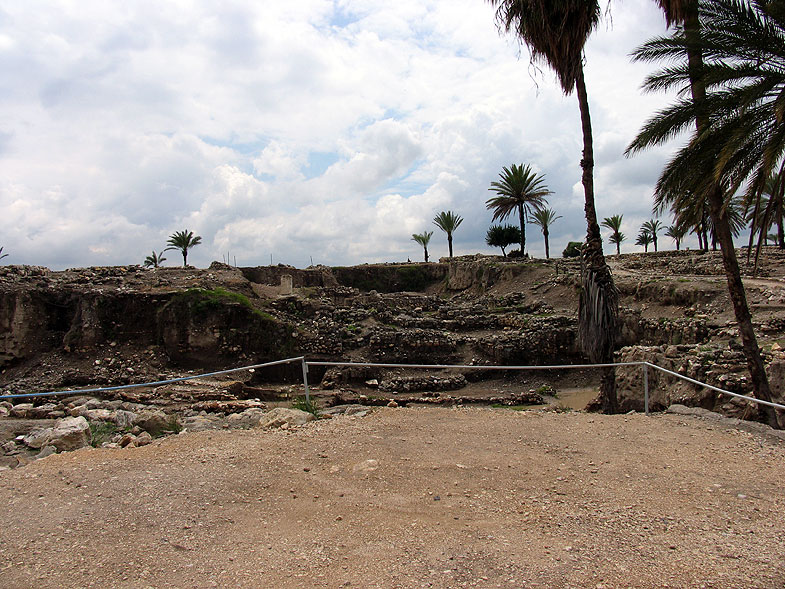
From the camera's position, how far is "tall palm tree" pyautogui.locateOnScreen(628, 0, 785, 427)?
7.38m

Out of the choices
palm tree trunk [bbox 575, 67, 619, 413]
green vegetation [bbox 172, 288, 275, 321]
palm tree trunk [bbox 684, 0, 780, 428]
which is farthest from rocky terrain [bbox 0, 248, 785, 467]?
palm tree trunk [bbox 684, 0, 780, 428]

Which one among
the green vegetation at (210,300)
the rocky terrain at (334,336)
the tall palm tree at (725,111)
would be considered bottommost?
the rocky terrain at (334,336)

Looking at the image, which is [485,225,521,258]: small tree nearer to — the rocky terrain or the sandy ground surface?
the rocky terrain

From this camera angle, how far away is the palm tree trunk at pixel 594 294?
32.9ft

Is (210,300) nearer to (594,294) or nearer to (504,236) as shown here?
(594,294)

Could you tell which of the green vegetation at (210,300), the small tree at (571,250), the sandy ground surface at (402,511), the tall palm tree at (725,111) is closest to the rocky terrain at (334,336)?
the green vegetation at (210,300)

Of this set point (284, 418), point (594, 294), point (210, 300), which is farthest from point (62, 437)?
point (210, 300)

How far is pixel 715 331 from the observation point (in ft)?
49.4

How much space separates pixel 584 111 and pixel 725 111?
3.41 meters

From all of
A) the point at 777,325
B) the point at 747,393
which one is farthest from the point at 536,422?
the point at 777,325

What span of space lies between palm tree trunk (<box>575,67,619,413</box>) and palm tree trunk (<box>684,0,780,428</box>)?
7.28 ft

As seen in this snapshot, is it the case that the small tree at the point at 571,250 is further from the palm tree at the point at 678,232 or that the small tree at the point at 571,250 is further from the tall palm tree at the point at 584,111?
the tall palm tree at the point at 584,111

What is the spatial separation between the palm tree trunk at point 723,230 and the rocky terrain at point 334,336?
253 cm

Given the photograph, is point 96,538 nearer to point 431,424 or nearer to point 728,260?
point 431,424
